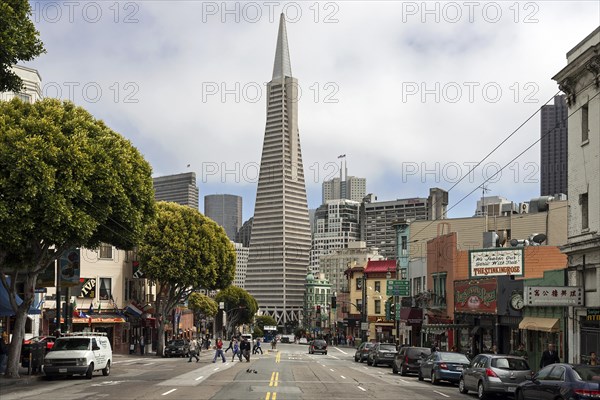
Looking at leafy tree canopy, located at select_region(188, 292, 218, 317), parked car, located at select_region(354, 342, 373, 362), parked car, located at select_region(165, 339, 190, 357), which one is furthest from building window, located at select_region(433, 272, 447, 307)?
leafy tree canopy, located at select_region(188, 292, 218, 317)

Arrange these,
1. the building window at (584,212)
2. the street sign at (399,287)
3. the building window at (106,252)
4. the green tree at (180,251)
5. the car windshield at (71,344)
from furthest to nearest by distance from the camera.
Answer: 1. the street sign at (399,287)
2. the building window at (106,252)
3. the green tree at (180,251)
4. the car windshield at (71,344)
5. the building window at (584,212)

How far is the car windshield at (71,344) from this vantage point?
33.4 metres

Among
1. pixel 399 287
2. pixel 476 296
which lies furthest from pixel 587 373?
pixel 399 287

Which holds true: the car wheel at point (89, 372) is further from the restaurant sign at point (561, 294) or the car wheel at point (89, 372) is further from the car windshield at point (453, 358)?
the restaurant sign at point (561, 294)

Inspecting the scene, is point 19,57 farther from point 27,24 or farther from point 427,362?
point 427,362

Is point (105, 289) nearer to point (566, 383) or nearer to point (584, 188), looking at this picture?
point (584, 188)

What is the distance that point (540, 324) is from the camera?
119 ft

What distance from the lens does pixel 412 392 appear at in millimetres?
27891

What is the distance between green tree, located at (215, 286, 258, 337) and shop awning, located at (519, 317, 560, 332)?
108080 mm

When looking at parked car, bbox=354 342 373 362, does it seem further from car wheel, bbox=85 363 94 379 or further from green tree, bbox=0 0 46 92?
green tree, bbox=0 0 46 92

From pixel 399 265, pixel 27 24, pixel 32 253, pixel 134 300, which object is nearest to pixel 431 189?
pixel 399 265

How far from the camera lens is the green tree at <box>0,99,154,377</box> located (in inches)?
1125

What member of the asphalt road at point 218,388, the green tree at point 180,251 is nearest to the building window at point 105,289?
the green tree at point 180,251

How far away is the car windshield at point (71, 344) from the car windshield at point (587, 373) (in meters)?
21.3
